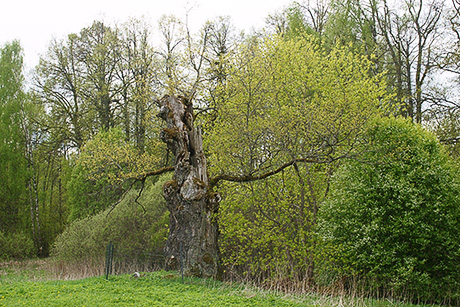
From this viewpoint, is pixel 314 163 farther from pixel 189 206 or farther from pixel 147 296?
pixel 147 296

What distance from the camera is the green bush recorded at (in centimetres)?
1958

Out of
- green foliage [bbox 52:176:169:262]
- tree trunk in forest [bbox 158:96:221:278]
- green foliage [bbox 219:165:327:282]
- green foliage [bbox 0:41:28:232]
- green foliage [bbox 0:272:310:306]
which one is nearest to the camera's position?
green foliage [bbox 0:272:310:306]

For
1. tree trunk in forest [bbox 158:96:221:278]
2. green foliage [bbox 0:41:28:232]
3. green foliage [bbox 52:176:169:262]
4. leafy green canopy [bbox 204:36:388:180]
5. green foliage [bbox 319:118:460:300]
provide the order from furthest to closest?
green foliage [bbox 0:41:28:232] → green foliage [bbox 52:176:169:262] → leafy green canopy [bbox 204:36:388:180] → tree trunk in forest [bbox 158:96:221:278] → green foliage [bbox 319:118:460:300]

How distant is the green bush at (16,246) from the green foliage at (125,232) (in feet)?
22.6

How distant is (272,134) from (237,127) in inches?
37.3

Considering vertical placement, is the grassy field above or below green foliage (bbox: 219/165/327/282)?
below

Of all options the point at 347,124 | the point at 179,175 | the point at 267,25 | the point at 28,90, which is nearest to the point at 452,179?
the point at 347,124

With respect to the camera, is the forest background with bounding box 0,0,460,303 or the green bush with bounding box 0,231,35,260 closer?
the forest background with bounding box 0,0,460,303

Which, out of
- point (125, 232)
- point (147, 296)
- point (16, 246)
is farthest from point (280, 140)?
point (16, 246)

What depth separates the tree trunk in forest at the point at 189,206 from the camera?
375 inches

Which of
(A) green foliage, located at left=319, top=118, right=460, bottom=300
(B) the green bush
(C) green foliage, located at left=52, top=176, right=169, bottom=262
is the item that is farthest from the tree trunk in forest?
(B) the green bush

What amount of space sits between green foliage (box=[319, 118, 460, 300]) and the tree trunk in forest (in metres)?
2.75

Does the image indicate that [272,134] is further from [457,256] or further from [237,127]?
[457,256]

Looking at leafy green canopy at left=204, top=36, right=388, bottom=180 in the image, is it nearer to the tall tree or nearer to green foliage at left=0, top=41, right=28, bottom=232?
the tall tree
